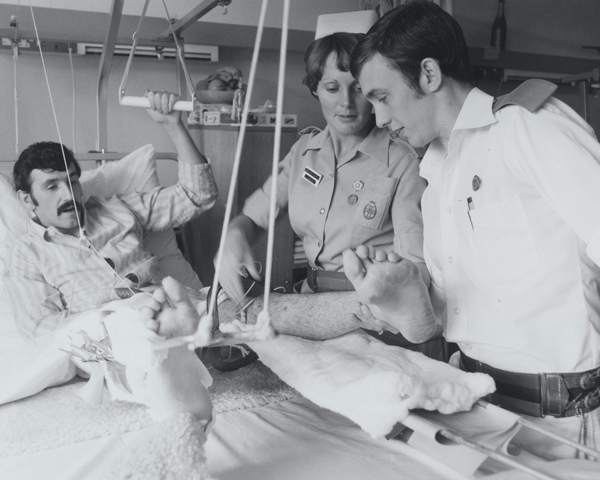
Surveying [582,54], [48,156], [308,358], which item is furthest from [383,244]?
[582,54]

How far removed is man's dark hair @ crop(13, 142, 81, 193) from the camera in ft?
6.87

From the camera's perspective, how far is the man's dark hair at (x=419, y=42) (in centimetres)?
123

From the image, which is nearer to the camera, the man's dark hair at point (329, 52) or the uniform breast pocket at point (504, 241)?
the uniform breast pocket at point (504, 241)

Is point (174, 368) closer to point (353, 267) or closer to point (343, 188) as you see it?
point (353, 267)

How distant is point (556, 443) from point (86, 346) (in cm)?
93

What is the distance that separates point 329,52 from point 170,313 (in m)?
0.97

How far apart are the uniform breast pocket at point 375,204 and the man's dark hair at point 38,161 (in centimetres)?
102

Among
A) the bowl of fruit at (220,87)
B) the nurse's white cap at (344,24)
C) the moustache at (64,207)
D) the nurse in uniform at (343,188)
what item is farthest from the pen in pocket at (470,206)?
the bowl of fruit at (220,87)

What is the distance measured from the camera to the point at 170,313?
103cm

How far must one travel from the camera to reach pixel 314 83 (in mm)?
1778

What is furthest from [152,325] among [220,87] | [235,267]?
[220,87]

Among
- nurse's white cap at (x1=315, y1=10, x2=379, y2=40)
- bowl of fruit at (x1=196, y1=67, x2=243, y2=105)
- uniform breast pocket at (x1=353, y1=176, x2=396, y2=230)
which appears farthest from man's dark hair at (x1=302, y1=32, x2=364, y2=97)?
bowl of fruit at (x1=196, y1=67, x2=243, y2=105)

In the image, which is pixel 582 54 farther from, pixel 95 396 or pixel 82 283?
pixel 95 396

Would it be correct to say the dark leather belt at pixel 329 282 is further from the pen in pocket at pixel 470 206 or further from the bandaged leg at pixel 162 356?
the bandaged leg at pixel 162 356
